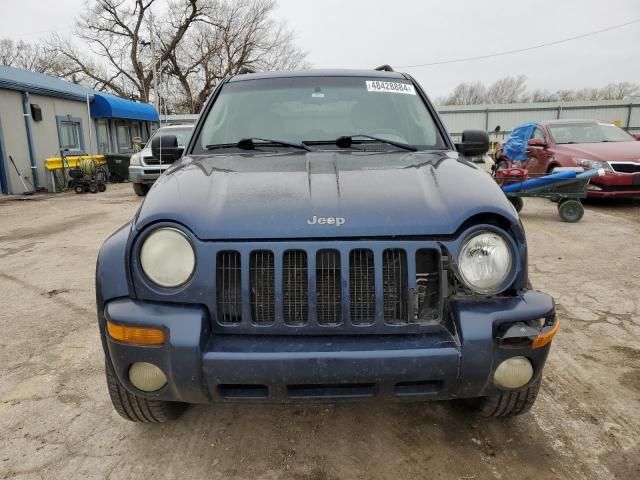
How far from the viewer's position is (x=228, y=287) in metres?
1.82

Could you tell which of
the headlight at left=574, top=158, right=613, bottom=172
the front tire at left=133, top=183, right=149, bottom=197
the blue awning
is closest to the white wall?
the blue awning

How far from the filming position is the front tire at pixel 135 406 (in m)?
2.06

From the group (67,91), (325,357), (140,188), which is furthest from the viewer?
(67,91)

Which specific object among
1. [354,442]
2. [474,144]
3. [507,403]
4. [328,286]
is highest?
[474,144]

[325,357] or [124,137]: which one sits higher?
[124,137]

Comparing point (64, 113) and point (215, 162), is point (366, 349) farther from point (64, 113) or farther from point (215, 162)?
point (64, 113)

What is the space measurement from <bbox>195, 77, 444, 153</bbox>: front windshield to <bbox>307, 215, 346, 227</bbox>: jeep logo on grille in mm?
1061

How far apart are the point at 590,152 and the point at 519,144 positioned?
193 centimetres

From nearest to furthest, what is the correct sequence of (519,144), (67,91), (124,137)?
1. (519,144)
2. (67,91)
3. (124,137)

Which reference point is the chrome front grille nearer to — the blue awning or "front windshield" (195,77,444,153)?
"front windshield" (195,77,444,153)

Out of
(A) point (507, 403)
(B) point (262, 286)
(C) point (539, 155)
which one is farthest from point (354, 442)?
(C) point (539, 155)

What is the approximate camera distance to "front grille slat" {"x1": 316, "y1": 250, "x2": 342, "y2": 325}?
5.90 feet

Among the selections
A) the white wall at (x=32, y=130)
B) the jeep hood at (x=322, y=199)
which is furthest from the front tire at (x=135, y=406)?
the white wall at (x=32, y=130)

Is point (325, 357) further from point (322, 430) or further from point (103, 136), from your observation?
point (103, 136)
